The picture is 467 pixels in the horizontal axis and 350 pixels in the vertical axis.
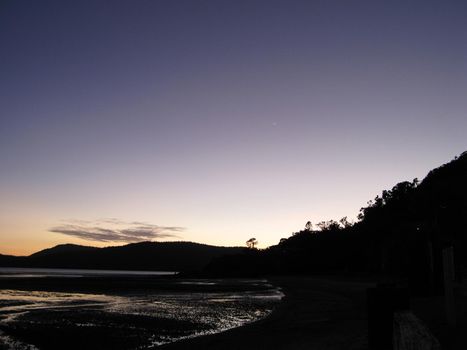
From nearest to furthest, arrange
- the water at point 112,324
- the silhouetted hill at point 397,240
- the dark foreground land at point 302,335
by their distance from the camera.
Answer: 1. the dark foreground land at point 302,335
2. the water at point 112,324
3. the silhouetted hill at point 397,240

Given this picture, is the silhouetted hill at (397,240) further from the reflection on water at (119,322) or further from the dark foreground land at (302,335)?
the reflection on water at (119,322)

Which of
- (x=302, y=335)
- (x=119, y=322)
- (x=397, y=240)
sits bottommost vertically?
(x=119, y=322)

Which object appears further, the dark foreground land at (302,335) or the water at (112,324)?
the water at (112,324)

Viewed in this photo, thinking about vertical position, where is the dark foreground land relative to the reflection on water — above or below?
above

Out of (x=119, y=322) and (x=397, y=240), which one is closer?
(x=119, y=322)

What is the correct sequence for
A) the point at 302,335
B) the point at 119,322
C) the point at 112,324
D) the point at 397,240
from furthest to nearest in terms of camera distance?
1. the point at 397,240
2. the point at 119,322
3. the point at 112,324
4. the point at 302,335

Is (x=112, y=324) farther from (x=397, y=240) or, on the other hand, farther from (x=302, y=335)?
(x=397, y=240)

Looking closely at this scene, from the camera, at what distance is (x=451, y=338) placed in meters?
9.12

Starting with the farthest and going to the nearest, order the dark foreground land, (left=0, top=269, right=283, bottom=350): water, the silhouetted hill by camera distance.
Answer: the silhouetted hill < (left=0, top=269, right=283, bottom=350): water < the dark foreground land

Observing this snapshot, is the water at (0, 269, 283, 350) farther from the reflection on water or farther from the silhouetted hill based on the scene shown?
the silhouetted hill

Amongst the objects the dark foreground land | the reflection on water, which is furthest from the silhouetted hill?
the reflection on water

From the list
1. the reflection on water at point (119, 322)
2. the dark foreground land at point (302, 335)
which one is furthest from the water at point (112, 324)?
the dark foreground land at point (302, 335)

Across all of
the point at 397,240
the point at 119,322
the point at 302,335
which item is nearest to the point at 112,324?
the point at 119,322

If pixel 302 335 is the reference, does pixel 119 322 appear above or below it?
below
